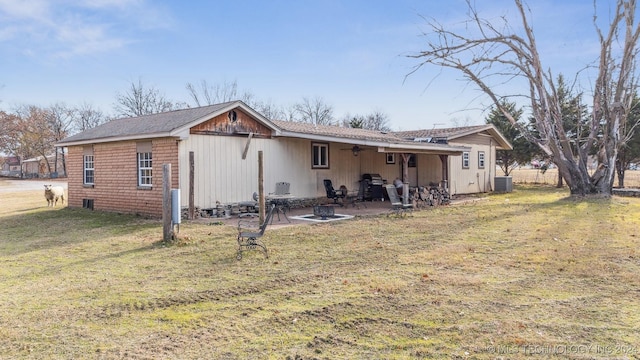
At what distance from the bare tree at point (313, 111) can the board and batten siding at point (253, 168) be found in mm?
33918

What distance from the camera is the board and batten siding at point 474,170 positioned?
19817 mm

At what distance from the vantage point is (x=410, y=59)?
16.5 m

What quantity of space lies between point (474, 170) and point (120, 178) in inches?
623

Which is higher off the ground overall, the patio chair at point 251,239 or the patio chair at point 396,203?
the patio chair at point 396,203

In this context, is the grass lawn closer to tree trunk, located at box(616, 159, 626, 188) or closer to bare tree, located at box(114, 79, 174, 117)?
tree trunk, located at box(616, 159, 626, 188)

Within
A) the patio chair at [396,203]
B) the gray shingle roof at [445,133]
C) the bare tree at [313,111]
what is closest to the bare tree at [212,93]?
the bare tree at [313,111]

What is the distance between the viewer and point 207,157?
1196cm

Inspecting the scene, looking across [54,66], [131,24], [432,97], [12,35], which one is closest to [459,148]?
[432,97]

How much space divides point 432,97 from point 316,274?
1316 cm

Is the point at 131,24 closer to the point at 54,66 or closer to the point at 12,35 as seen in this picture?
the point at 12,35

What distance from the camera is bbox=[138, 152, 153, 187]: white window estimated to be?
12125 millimetres

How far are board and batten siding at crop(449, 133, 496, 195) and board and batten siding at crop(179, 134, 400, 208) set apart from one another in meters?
5.06

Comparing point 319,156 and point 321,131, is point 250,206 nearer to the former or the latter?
point 319,156

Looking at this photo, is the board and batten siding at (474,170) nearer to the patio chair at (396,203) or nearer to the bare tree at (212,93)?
the patio chair at (396,203)
